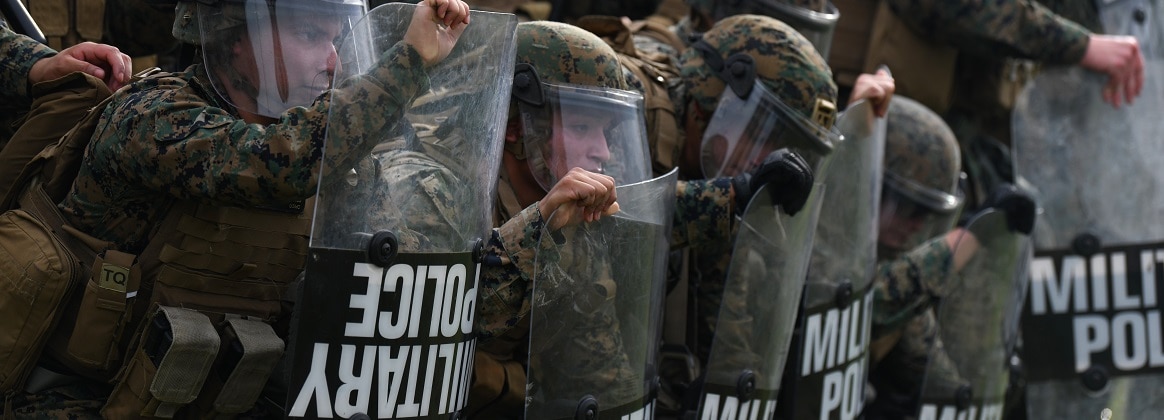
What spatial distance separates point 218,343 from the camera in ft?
A: 9.64

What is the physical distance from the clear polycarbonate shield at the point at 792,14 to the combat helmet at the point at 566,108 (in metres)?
1.43

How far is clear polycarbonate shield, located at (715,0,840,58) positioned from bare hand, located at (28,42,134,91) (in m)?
2.13

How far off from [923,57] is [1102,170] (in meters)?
0.79

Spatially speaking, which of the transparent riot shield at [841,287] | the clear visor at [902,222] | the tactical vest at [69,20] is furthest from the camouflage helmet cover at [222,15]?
the clear visor at [902,222]

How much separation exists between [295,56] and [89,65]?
63 centimetres

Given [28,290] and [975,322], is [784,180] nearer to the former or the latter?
[975,322]

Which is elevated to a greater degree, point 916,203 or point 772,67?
point 772,67

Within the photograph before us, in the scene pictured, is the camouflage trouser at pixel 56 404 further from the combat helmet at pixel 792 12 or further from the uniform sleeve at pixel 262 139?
the combat helmet at pixel 792 12

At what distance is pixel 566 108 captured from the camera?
350 centimetres

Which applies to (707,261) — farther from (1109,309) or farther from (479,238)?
(1109,309)

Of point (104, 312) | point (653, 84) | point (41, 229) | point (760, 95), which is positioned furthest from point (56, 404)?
point (760, 95)

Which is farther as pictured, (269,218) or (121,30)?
(121,30)

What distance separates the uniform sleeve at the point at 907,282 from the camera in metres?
4.84

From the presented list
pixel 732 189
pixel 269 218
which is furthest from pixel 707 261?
pixel 269 218
